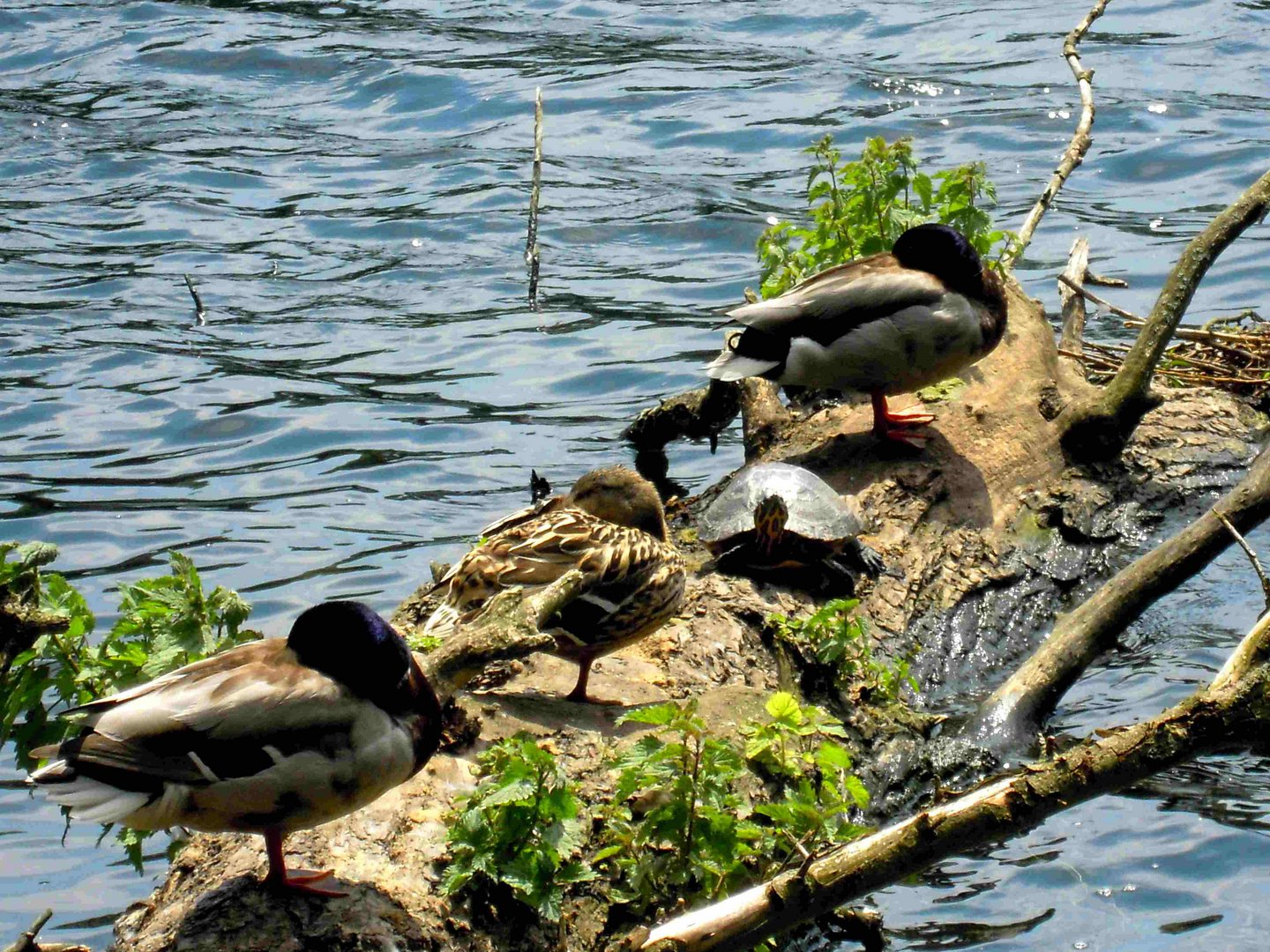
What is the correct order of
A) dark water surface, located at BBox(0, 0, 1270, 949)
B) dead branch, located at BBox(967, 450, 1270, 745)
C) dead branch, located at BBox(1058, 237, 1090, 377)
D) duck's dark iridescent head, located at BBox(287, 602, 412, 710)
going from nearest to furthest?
duck's dark iridescent head, located at BBox(287, 602, 412, 710)
dead branch, located at BBox(967, 450, 1270, 745)
dark water surface, located at BBox(0, 0, 1270, 949)
dead branch, located at BBox(1058, 237, 1090, 377)

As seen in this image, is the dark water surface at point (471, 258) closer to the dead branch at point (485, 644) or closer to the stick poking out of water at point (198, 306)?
the stick poking out of water at point (198, 306)

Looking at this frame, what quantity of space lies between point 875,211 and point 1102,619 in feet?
12.7

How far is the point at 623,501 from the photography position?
670cm

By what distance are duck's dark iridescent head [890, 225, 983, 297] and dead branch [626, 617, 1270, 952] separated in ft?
13.7

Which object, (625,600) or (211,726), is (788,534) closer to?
(625,600)

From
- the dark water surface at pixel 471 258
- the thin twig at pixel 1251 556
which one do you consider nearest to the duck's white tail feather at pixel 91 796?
the dark water surface at pixel 471 258

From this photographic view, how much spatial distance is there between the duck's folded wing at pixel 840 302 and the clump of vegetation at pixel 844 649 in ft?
7.70

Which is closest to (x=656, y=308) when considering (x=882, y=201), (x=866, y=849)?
(x=882, y=201)

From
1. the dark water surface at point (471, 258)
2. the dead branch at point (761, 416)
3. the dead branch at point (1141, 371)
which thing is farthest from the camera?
the dead branch at point (761, 416)

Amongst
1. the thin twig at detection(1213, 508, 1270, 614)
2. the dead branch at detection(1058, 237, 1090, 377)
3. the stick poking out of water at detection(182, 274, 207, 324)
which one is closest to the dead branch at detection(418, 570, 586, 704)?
the thin twig at detection(1213, 508, 1270, 614)

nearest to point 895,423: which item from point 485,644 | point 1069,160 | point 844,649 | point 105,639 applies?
point 844,649

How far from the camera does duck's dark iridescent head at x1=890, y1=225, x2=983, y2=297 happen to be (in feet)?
27.6

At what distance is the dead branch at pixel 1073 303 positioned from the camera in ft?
31.3

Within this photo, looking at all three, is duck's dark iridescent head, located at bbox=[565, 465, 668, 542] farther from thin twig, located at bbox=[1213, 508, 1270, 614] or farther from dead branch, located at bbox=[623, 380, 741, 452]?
dead branch, located at bbox=[623, 380, 741, 452]
